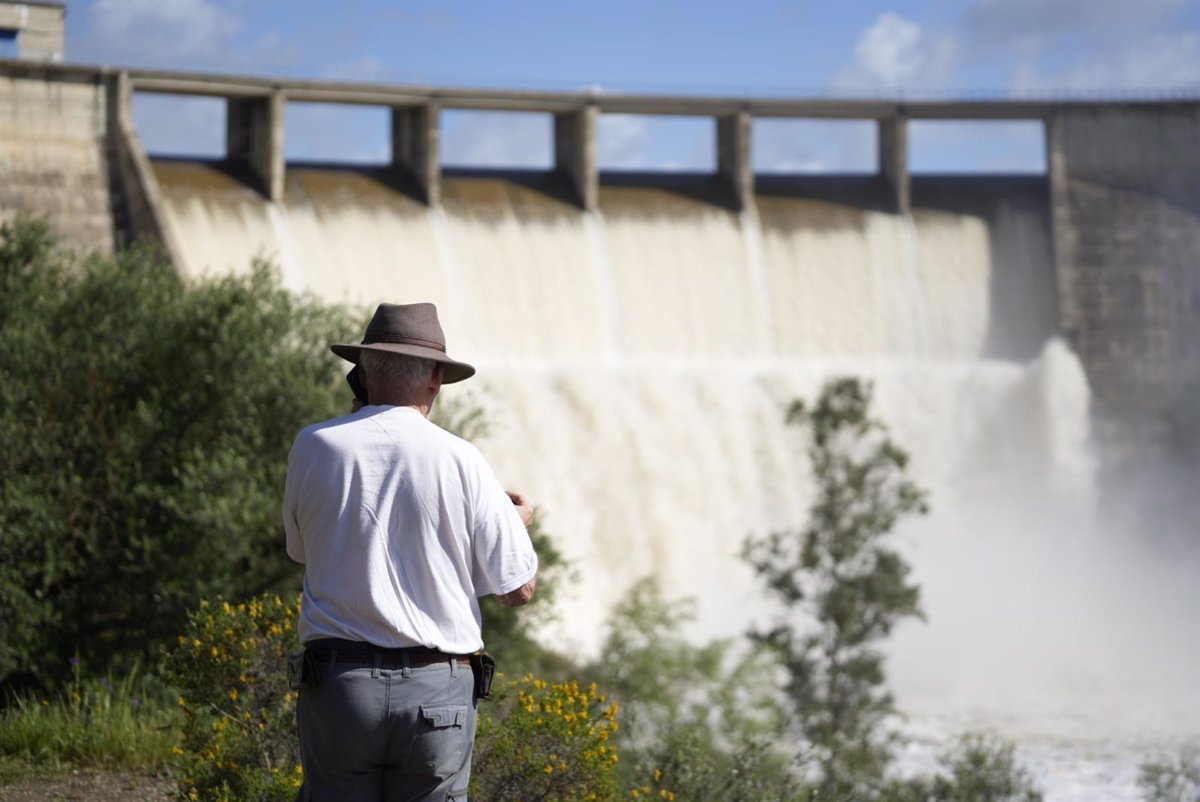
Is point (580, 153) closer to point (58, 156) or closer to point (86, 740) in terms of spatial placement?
point (58, 156)

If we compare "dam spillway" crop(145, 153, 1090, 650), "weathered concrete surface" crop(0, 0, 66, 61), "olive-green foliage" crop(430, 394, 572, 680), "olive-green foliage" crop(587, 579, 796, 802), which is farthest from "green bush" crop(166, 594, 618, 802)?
"weathered concrete surface" crop(0, 0, 66, 61)

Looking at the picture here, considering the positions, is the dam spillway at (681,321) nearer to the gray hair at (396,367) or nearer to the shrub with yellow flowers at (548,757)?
the shrub with yellow flowers at (548,757)

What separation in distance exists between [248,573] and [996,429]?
77.3 feet

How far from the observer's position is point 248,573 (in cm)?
1535

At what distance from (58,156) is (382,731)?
25208 millimetres

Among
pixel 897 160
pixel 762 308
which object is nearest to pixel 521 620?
pixel 762 308

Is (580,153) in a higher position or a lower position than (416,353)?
higher

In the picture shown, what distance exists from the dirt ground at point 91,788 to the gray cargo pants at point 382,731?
3923 mm

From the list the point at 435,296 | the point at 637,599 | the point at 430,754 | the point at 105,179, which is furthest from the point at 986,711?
the point at 430,754

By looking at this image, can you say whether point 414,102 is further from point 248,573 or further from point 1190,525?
point 1190,525

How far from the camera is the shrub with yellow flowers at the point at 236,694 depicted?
704 cm

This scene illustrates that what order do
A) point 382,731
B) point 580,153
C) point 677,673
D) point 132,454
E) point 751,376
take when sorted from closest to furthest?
1. point 382,731
2. point 132,454
3. point 677,673
4. point 580,153
5. point 751,376

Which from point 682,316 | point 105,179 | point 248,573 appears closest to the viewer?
point 248,573

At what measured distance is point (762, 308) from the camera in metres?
33.2
